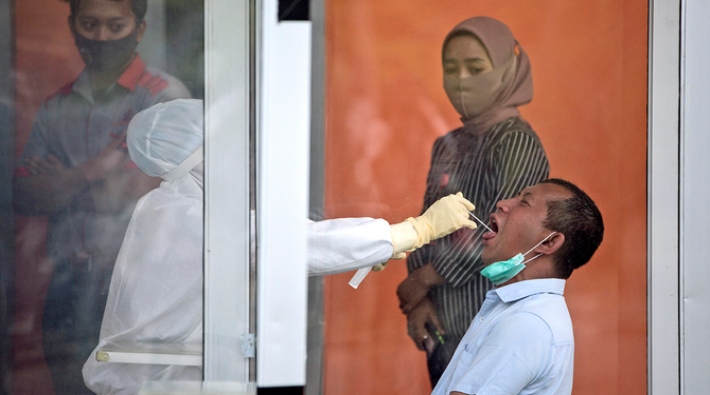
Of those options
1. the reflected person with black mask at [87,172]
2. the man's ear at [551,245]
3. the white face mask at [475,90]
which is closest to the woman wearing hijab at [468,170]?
the white face mask at [475,90]

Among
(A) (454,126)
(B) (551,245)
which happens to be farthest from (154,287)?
(B) (551,245)

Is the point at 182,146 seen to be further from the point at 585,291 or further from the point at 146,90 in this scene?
the point at 585,291

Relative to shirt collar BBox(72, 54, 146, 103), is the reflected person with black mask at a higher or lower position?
lower

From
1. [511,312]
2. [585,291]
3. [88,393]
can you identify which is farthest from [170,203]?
[585,291]

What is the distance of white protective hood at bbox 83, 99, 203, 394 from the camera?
5.25 ft

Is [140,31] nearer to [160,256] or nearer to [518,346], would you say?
[160,256]

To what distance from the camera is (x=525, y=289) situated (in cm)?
171

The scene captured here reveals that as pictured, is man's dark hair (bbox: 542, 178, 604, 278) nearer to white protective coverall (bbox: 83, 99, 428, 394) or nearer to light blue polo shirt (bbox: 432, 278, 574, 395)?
light blue polo shirt (bbox: 432, 278, 574, 395)

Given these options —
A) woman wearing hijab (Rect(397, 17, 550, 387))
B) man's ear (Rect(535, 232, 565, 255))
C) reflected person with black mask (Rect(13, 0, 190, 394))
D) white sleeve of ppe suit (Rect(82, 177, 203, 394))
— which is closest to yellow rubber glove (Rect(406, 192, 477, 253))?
woman wearing hijab (Rect(397, 17, 550, 387))

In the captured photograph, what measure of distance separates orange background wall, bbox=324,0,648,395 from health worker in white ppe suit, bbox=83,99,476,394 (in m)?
0.31

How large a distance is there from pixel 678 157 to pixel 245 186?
1053 mm

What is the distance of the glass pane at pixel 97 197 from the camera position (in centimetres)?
159

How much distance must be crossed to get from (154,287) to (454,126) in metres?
0.79

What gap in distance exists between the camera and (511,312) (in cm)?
170
